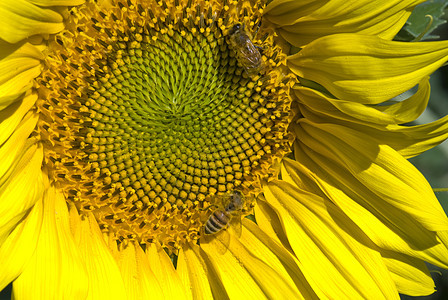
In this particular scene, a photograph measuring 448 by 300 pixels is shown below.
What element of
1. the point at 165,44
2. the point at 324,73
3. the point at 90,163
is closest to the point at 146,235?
the point at 90,163

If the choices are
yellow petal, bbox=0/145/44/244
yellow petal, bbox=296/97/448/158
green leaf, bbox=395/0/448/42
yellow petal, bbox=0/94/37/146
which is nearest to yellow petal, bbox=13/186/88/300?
yellow petal, bbox=0/145/44/244

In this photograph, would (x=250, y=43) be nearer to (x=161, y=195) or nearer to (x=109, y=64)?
(x=109, y=64)

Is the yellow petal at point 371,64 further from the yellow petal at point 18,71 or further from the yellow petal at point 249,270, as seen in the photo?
the yellow petal at point 18,71

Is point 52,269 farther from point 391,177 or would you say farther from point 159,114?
point 391,177

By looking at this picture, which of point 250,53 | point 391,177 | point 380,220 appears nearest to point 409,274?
point 380,220

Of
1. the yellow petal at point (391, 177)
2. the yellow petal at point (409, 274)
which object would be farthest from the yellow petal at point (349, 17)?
the yellow petal at point (409, 274)
